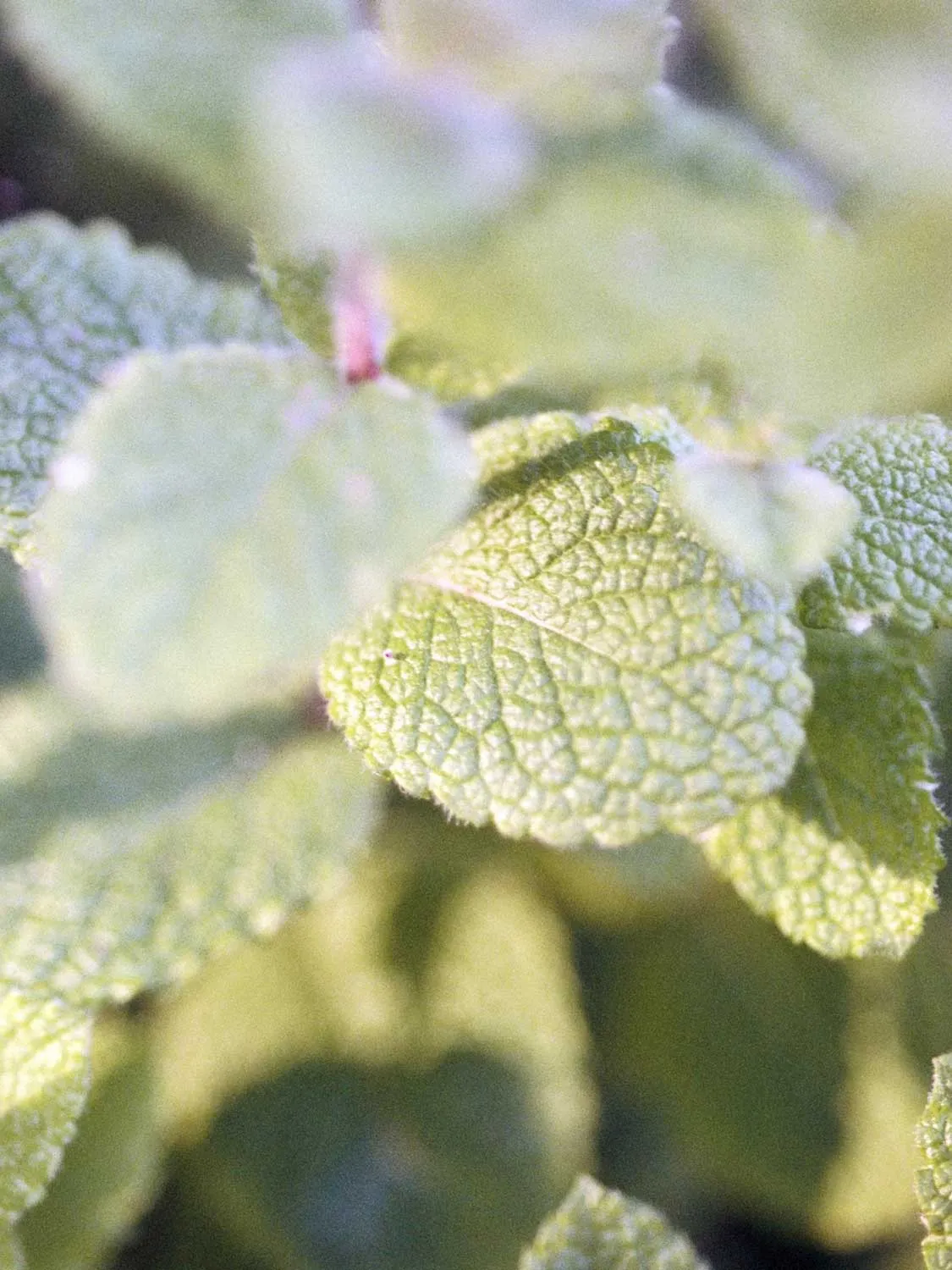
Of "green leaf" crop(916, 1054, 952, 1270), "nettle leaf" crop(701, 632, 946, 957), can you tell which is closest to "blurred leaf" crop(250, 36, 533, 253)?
"nettle leaf" crop(701, 632, 946, 957)

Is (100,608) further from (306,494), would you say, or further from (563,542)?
(563,542)

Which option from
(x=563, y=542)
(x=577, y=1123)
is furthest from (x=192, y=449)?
(x=577, y=1123)

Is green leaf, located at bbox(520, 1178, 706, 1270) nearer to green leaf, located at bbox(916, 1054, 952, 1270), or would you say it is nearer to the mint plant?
the mint plant

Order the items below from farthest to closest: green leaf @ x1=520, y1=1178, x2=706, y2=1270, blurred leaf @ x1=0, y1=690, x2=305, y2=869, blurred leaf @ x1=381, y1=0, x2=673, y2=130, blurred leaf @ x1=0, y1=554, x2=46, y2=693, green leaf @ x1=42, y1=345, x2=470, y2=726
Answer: blurred leaf @ x1=0, y1=554, x2=46, y2=693, blurred leaf @ x1=0, y1=690, x2=305, y2=869, green leaf @ x1=520, y1=1178, x2=706, y2=1270, blurred leaf @ x1=381, y1=0, x2=673, y2=130, green leaf @ x1=42, y1=345, x2=470, y2=726

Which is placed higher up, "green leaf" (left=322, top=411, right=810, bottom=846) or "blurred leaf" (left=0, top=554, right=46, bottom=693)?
"green leaf" (left=322, top=411, right=810, bottom=846)

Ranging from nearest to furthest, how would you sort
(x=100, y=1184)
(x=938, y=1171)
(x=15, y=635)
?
(x=938, y=1171) → (x=100, y=1184) → (x=15, y=635)

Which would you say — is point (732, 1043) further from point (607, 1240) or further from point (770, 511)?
point (770, 511)

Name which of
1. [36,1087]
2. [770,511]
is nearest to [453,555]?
[770,511]

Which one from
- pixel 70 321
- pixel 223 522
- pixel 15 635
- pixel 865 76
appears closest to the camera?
pixel 223 522
